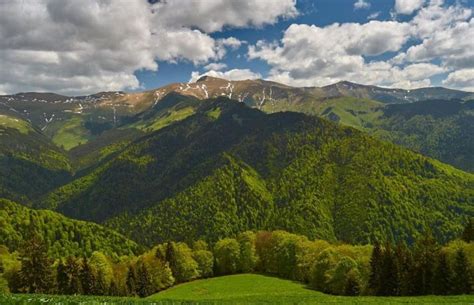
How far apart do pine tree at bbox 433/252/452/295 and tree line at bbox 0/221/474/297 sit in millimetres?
166

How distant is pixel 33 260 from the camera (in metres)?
105

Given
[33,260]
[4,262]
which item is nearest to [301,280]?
[33,260]

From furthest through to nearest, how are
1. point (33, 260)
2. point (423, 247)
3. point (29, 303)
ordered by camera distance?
point (33, 260), point (423, 247), point (29, 303)

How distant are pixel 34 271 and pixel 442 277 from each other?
94.1 m

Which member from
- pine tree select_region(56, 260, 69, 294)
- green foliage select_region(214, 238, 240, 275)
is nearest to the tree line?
pine tree select_region(56, 260, 69, 294)

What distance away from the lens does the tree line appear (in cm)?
7994

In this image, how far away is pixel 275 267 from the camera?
150875 mm

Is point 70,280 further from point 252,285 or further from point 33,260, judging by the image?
point 252,285

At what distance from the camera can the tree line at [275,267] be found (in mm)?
79938

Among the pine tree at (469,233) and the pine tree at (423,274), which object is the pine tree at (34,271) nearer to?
the pine tree at (423,274)

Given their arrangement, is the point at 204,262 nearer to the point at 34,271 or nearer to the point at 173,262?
the point at 173,262

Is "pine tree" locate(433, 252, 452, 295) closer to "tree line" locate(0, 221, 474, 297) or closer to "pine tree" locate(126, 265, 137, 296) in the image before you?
"tree line" locate(0, 221, 474, 297)

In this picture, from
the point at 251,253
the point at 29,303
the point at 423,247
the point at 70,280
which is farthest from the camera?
the point at 251,253

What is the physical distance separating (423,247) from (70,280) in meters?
90.4
